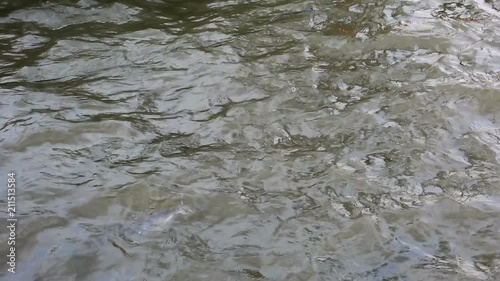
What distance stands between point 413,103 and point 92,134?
95.4 inches

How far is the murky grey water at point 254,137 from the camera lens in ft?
10.4

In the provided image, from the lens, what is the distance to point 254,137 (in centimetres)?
403

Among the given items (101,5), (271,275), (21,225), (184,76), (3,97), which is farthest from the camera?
(101,5)

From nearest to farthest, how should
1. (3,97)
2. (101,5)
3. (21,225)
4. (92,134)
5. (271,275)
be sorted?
(271,275) → (21,225) → (92,134) → (3,97) → (101,5)

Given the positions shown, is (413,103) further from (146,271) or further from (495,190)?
(146,271)

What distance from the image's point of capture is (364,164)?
12.5ft

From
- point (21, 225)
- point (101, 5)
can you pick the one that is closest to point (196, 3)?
point (101, 5)

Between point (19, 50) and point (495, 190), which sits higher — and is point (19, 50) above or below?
above

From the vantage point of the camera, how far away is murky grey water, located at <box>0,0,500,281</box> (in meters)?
3.18

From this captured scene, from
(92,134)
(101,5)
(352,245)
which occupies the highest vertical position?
(101,5)

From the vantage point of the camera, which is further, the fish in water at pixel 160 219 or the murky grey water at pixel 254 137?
the fish in water at pixel 160 219

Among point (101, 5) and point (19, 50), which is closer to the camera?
point (19, 50)

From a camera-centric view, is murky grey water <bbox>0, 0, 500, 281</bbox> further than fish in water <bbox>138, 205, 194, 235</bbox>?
No

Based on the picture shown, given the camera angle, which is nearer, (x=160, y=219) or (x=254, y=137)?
(x=160, y=219)
